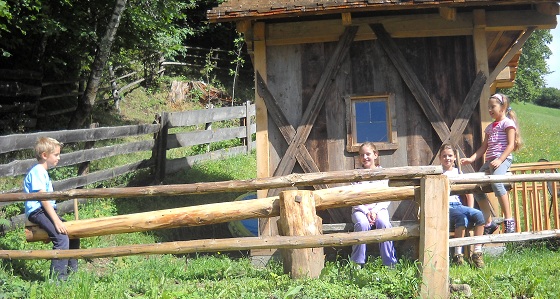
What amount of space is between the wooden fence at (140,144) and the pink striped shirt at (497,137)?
589 cm

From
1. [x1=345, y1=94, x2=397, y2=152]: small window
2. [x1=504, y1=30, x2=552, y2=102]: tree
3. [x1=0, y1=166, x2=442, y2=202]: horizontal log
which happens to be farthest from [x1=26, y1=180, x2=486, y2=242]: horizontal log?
[x1=504, y1=30, x2=552, y2=102]: tree

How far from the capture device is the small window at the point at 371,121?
30.5 ft

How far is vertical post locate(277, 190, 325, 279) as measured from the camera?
252 inches

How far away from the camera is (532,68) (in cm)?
5741

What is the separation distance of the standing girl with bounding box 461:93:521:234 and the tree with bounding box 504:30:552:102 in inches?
1724

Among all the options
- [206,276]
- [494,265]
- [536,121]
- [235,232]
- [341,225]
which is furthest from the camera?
[536,121]

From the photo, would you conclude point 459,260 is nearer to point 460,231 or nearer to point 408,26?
point 460,231

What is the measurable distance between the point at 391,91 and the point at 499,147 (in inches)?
64.2

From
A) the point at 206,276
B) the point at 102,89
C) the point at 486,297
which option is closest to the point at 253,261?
the point at 206,276

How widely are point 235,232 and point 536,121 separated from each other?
1344 inches

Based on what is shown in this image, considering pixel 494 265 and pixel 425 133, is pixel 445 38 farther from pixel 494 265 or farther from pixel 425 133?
pixel 494 265

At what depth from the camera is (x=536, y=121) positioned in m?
40.5

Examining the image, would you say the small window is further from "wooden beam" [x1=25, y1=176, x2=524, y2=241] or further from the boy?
the boy

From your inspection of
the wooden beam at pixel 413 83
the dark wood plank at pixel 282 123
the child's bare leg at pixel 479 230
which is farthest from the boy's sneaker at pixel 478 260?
the dark wood plank at pixel 282 123
